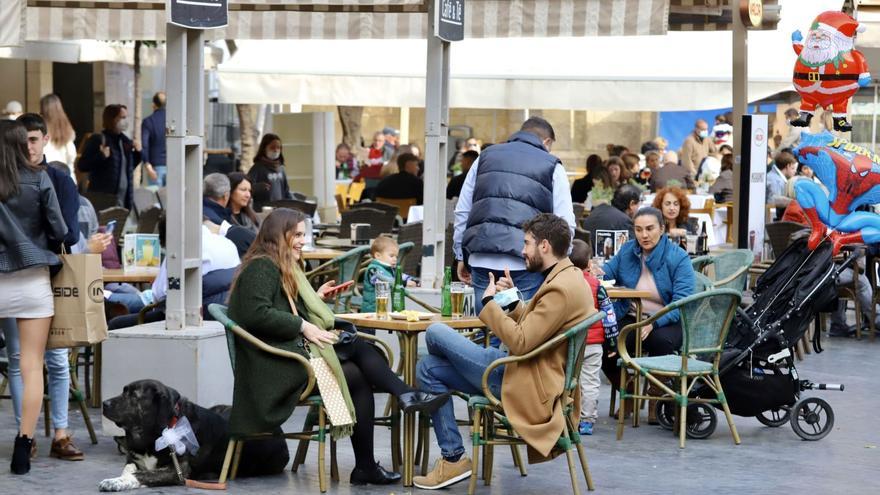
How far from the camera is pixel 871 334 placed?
13.3 metres

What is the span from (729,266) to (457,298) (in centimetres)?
417

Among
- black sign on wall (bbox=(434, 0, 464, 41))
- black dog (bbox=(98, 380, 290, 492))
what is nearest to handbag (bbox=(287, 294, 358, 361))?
black dog (bbox=(98, 380, 290, 492))

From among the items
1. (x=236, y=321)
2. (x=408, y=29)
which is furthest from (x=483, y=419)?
(x=408, y=29)

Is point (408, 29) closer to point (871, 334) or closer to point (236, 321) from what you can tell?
point (871, 334)

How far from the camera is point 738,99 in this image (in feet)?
43.5

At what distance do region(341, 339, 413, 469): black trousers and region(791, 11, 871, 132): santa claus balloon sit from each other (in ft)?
17.7

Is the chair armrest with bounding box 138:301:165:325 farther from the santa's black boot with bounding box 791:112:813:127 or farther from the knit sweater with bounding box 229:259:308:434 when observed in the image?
the santa's black boot with bounding box 791:112:813:127

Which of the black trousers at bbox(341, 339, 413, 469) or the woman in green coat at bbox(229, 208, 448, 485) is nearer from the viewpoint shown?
the woman in green coat at bbox(229, 208, 448, 485)

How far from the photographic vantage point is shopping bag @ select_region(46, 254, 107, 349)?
23.7ft

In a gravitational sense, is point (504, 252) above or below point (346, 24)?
below

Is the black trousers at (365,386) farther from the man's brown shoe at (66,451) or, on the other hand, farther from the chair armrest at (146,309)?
the chair armrest at (146,309)

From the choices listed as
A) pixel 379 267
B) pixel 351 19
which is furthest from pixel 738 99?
pixel 379 267

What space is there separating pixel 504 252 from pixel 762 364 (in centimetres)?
163

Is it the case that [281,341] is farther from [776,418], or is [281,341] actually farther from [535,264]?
[776,418]
